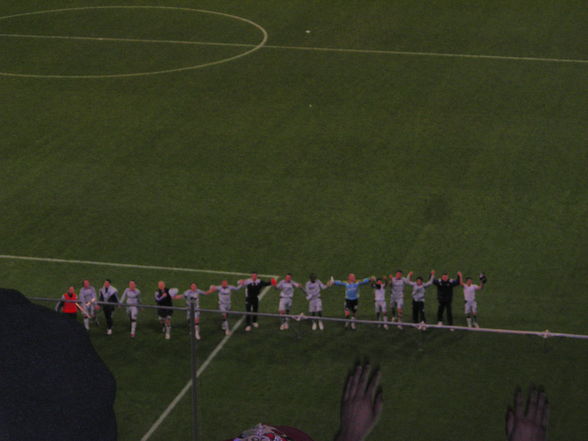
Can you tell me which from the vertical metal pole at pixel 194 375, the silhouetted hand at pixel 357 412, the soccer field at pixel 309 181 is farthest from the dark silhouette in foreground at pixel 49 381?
the soccer field at pixel 309 181

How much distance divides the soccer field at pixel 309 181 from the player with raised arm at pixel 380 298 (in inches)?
44.1

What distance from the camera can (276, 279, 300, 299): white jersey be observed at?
58.5 feet

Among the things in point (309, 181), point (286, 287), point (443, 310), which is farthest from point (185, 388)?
point (309, 181)

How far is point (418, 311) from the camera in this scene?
58.8 feet

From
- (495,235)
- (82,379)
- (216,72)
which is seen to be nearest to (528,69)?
(216,72)

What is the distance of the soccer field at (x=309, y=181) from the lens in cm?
957

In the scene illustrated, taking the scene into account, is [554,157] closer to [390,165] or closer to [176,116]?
[390,165]

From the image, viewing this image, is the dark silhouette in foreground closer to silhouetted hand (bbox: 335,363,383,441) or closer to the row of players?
silhouetted hand (bbox: 335,363,383,441)

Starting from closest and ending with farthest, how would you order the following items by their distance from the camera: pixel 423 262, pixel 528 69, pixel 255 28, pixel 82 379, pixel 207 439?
pixel 82 379 < pixel 207 439 < pixel 423 262 < pixel 528 69 < pixel 255 28

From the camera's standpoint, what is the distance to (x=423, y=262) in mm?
20500

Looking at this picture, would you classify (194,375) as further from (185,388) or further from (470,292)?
(470,292)

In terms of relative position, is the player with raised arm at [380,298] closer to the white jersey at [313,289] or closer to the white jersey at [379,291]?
the white jersey at [379,291]

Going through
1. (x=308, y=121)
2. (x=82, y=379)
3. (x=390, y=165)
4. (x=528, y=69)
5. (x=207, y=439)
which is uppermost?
(x=528, y=69)

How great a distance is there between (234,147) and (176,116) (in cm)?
289
